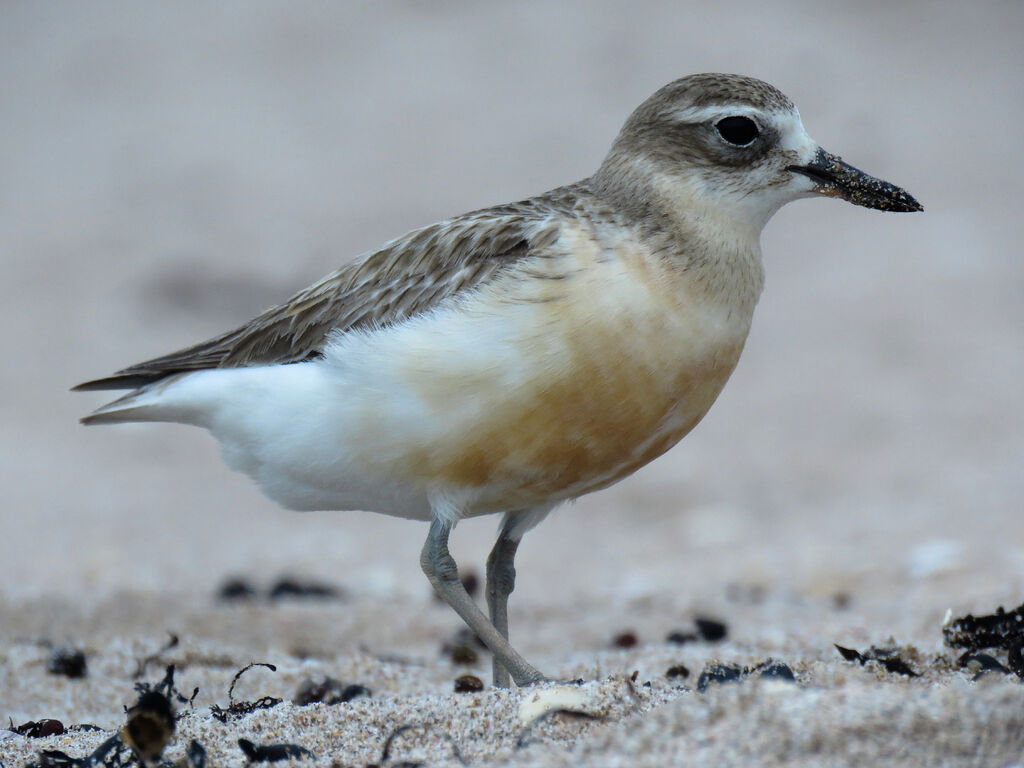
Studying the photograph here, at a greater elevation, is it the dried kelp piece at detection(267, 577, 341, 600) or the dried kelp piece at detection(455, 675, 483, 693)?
the dried kelp piece at detection(267, 577, 341, 600)

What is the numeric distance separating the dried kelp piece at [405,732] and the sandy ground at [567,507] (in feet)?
0.04

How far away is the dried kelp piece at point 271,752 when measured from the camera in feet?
12.0

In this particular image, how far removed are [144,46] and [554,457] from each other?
11809mm

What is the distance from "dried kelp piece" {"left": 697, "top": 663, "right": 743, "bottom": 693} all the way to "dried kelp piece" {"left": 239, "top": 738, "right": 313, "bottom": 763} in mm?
1221

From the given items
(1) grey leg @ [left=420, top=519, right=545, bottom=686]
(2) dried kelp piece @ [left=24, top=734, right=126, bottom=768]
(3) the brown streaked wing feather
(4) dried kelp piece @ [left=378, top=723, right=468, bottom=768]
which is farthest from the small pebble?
(2) dried kelp piece @ [left=24, top=734, right=126, bottom=768]

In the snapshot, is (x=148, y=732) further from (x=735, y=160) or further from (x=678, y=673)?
(x=735, y=160)

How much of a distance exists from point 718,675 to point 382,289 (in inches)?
72.2

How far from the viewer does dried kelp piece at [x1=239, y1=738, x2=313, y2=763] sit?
3.67m

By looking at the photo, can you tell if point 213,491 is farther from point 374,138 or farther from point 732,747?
point 732,747

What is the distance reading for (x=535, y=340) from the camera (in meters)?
4.32

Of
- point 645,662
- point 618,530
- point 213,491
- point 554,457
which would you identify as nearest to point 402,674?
point 645,662

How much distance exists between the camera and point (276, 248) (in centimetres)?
1238

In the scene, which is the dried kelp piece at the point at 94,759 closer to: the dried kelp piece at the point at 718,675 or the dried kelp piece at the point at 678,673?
the dried kelp piece at the point at 718,675

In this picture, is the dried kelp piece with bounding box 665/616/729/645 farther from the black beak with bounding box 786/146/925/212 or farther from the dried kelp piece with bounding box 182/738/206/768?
the dried kelp piece with bounding box 182/738/206/768
